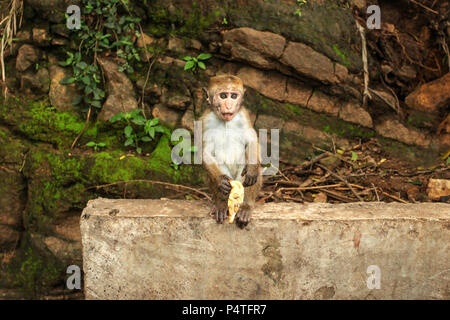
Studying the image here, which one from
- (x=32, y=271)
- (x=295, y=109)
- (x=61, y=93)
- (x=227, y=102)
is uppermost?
(x=61, y=93)

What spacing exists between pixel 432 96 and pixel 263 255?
438 cm

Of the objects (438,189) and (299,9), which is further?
(299,9)

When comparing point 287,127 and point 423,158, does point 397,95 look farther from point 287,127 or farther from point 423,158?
point 287,127

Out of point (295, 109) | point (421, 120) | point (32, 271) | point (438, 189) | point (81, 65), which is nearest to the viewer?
point (438, 189)

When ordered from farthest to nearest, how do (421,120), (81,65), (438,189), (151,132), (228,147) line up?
(421,120), (81,65), (151,132), (438,189), (228,147)

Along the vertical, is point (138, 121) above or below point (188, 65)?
below

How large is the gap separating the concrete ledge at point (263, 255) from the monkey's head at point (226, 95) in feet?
2.82

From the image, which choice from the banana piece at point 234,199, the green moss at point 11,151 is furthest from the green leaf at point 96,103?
the banana piece at point 234,199

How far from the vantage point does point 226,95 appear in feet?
11.3

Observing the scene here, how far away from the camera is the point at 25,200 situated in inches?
207

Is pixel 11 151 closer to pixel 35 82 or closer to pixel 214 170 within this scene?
pixel 35 82

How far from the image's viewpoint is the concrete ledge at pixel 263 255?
332 cm

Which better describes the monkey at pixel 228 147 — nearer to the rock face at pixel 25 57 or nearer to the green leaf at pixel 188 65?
the green leaf at pixel 188 65

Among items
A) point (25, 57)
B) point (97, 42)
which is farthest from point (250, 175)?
point (25, 57)
